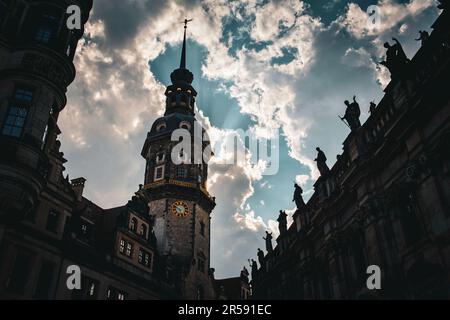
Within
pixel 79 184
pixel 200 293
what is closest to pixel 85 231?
pixel 79 184

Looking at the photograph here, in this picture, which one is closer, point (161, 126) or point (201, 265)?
point (201, 265)

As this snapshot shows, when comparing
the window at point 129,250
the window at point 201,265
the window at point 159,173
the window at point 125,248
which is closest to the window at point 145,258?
the window at point 129,250

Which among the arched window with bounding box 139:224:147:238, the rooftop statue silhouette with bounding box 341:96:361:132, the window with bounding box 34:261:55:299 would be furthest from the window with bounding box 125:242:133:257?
the rooftop statue silhouette with bounding box 341:96:361:132

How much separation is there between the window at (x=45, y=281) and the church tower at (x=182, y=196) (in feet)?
70.5

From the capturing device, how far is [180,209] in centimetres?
5588

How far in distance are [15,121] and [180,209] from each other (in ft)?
112

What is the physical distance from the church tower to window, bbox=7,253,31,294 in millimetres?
24120

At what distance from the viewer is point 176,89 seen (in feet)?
236

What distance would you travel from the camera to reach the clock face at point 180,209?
5544 cm

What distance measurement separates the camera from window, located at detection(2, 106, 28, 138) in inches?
909

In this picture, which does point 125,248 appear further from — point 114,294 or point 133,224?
point 114,294

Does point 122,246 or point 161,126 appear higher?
point 161,126

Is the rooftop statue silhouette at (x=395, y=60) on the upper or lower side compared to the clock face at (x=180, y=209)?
lower

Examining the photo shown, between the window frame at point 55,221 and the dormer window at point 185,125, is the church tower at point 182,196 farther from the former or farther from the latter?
the window frame at point 55,221
